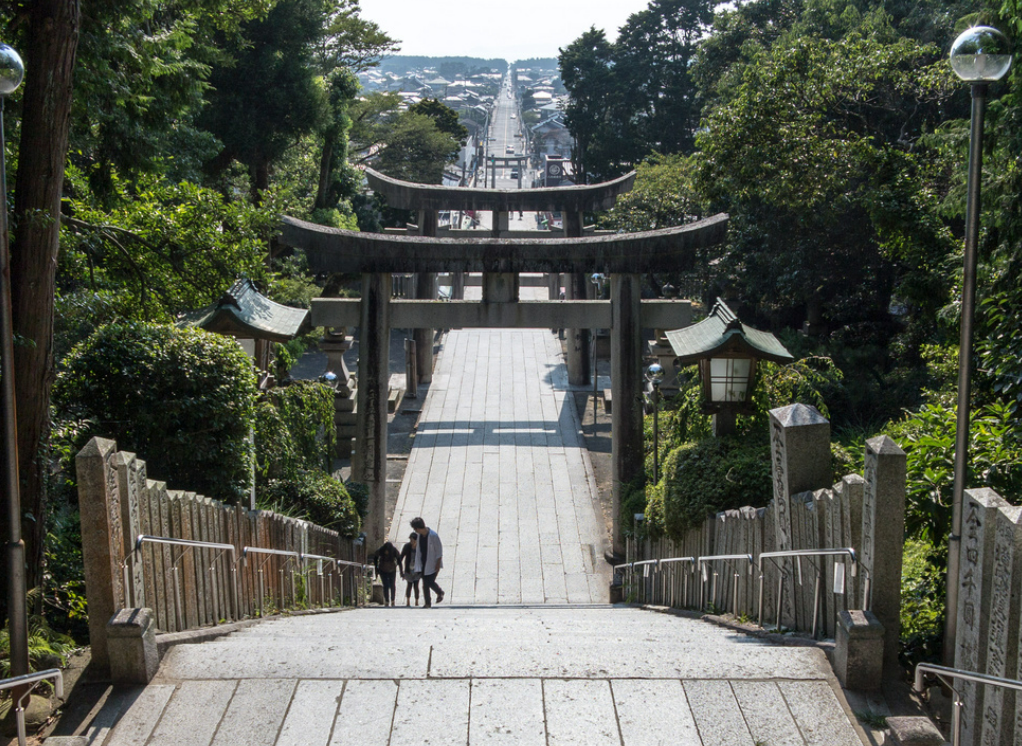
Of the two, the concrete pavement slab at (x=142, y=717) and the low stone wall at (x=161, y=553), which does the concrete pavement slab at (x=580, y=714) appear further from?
the low stone wall at (x=161, y=553)

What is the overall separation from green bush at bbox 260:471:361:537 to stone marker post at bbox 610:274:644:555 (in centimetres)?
440

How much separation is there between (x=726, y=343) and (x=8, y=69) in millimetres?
6582

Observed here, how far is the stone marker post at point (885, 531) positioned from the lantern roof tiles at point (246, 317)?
664 cm

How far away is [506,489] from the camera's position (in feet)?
59.6

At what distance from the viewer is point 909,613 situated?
237 inches

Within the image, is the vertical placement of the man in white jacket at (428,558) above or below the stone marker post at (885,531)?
below

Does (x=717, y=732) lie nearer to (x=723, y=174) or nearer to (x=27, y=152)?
(x=27, y=152)

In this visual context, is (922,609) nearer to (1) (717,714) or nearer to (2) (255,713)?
(1) (717,714)

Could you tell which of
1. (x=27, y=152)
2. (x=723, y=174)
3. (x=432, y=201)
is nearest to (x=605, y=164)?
(x=432, y=201)

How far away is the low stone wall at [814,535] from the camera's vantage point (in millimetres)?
4867

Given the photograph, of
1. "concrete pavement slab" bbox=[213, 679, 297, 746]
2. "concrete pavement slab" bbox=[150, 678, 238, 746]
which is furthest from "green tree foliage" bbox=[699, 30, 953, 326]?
"concrete pavement slab" bbox=[150, 678, 238, 746]

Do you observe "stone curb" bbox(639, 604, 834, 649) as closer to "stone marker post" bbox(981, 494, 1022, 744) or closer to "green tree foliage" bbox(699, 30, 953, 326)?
"stone marker post" bbox(981, 494, 1022, 744)

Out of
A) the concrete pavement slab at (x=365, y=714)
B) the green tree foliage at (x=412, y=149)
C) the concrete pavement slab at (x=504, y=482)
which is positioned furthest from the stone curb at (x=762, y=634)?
the green tree foliage at (x=412, y=149)

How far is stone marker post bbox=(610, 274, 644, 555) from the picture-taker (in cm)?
1442
